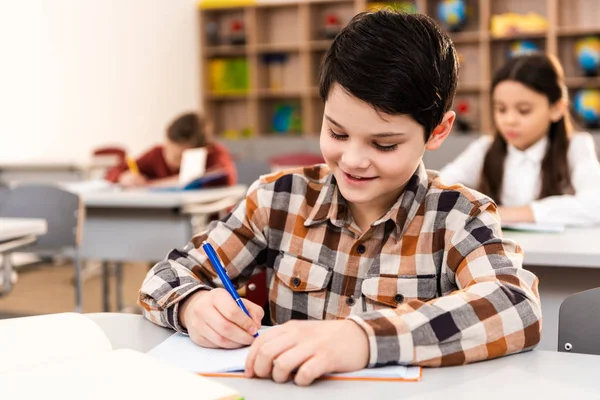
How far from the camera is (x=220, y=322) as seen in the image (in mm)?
973

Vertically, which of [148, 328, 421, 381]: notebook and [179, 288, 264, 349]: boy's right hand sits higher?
[179, 288, 264, 349]: boy's right hand

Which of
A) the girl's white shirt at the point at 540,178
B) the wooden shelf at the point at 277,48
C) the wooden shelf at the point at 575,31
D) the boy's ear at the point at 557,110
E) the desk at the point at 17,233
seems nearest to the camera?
the girl's white shirt at the point at 540,178

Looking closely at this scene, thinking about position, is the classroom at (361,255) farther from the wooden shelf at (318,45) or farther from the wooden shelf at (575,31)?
the wooden shelf at (575,31)

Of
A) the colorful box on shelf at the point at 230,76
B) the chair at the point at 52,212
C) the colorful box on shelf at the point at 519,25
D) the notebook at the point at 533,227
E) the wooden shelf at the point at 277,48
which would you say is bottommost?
the chair at the point at 52,212

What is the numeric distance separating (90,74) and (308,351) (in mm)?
5292

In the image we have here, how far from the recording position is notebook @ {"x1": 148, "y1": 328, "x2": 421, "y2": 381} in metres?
0.86

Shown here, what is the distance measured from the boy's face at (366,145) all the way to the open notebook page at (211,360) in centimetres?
28

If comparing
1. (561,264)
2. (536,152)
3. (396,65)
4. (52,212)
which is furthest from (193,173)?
(396,65)

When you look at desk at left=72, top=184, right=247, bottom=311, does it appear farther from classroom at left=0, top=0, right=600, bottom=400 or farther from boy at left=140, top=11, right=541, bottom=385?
boy at left=140, top=11, right=541, bottom=385

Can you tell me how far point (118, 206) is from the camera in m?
3.39

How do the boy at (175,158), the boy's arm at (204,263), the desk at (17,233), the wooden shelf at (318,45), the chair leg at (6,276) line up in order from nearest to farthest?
the boy's arm at (204,263) → the desk at (17,233) → the chair leg at (6,276) → the boy at (175,158) → the wooden shelf at (318,45)

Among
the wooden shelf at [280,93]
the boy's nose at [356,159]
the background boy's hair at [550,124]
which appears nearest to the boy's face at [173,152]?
the background boy's hair at [550,124]

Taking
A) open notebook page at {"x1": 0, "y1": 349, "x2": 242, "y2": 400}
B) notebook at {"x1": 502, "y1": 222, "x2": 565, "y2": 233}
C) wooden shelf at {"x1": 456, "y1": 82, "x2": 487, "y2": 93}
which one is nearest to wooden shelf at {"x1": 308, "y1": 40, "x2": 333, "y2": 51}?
wooden shelf at {"x1": 456, "y1": 82, "x2": 487, "y2": 93}

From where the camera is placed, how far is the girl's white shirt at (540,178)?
7.11ft
